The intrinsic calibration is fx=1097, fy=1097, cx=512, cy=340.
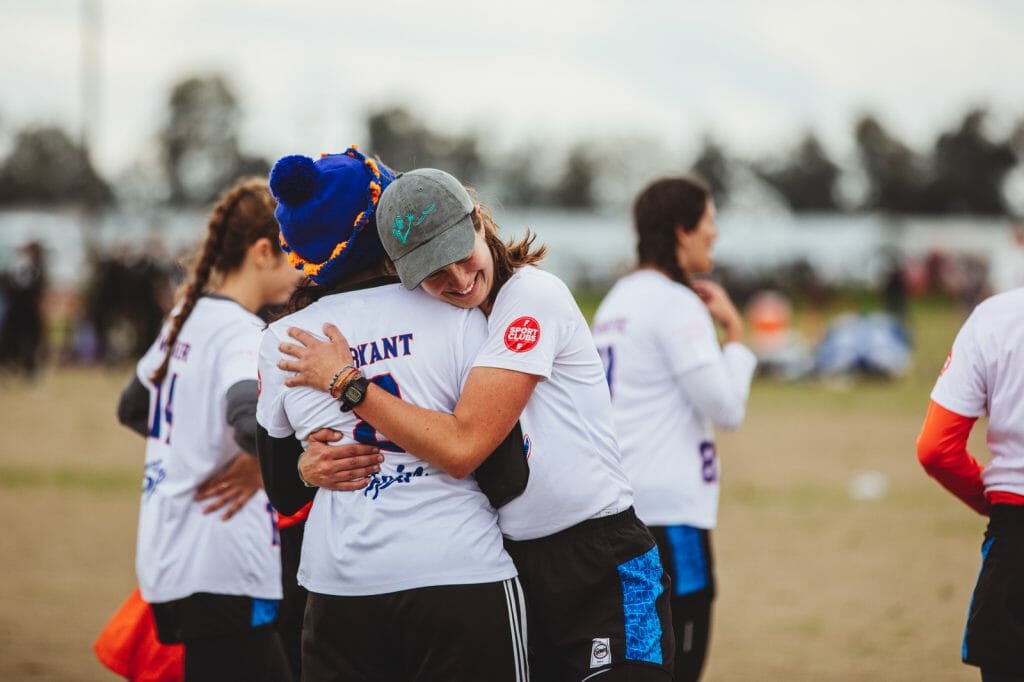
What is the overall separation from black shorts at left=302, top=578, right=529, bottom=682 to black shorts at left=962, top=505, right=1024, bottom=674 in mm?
1338

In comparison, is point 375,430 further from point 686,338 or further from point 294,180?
point 686,338

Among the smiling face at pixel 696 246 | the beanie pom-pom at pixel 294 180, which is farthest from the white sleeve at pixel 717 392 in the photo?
the beanie pom-pom at pixel 294 180

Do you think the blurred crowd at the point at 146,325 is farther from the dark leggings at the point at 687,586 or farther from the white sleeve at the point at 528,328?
the white sleeve at the point at 528,328

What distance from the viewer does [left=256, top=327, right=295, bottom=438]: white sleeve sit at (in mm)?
2678

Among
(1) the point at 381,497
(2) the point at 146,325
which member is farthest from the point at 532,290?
(2) the point at 146,325

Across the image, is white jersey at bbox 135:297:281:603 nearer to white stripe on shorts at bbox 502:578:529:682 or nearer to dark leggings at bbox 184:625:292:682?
dark leggings at bbox 184:625:292:682

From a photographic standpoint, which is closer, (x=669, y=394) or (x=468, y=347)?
(x=468, y=347)

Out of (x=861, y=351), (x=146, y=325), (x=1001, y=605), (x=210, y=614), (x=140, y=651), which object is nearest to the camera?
(x=1001, y=605)

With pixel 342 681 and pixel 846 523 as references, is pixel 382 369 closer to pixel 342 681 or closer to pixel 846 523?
pixel 342 681

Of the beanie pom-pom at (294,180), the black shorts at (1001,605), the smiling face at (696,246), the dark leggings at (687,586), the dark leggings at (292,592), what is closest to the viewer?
the beanie pom-pom at (294,180)

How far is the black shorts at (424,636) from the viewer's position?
8.15ft

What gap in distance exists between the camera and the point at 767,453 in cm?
1255

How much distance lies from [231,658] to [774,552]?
5.56m

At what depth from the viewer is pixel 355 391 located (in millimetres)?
2516
